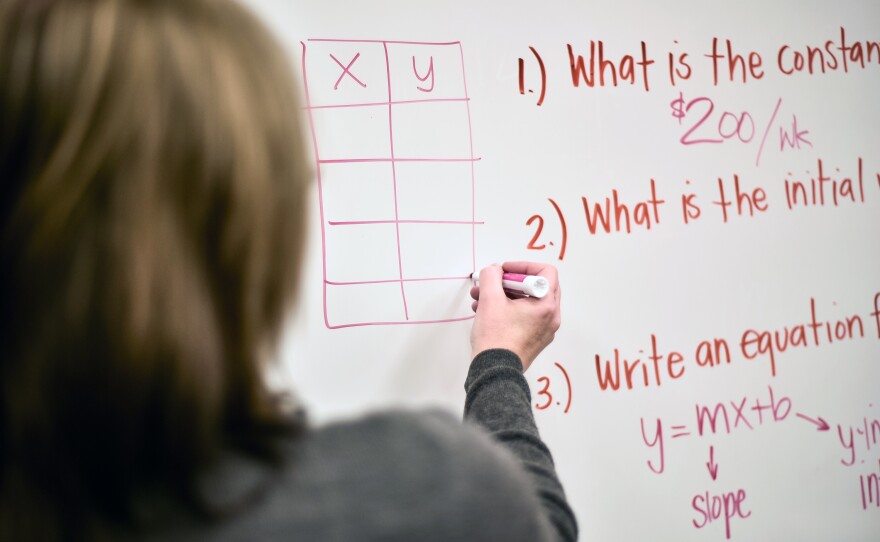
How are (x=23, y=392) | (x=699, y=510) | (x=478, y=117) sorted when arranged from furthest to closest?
(x=699, y=510) < (x=478, y=117) < (x=23, y=392)

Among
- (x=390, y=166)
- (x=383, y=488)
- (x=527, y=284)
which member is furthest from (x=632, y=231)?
(x=383, y=488)

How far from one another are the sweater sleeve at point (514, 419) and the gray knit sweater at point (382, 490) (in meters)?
0.07

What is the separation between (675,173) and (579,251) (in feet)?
0.53

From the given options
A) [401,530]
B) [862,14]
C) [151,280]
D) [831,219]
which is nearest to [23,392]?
[151,280]

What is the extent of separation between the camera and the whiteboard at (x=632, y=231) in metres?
0.63

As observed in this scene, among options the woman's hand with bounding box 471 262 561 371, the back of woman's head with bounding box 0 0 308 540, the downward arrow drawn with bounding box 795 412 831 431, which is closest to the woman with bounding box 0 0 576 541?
the back of woman's head with bounding box 0 0 308 540

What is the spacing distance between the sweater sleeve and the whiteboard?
0.12 meters

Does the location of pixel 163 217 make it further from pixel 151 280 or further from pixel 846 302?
pixel 846 302

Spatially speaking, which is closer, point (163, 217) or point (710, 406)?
point (163, 217)

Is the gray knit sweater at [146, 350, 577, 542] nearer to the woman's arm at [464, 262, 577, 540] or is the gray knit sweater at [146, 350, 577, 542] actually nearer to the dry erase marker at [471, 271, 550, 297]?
the woman's arm at [464, 262, 577, 540]

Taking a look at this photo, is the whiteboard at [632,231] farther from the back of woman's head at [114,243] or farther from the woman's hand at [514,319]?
the back of woman's head at [114,243]

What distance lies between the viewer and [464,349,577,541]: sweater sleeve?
1.36ft

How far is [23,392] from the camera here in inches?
10.6

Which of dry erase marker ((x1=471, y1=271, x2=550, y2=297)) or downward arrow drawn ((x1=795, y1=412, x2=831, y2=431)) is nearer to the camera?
dry erase marker ((x1=471, y1=271, x2=550, y2=297))
